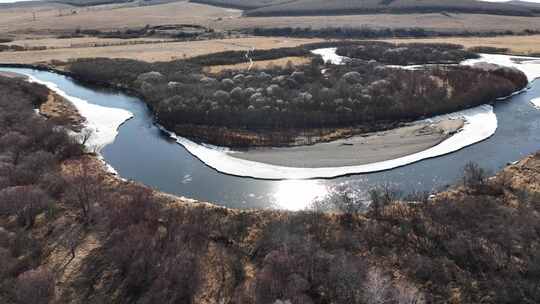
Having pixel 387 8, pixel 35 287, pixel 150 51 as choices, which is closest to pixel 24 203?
pixel 35 287

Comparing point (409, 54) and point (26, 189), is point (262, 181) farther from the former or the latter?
point (409, 54)

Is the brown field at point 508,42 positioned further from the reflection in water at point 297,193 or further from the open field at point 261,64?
the reflection in water at point 297,193

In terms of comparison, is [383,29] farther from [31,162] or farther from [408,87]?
[31,162]

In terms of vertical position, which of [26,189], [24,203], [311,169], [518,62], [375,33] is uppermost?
[375,33]

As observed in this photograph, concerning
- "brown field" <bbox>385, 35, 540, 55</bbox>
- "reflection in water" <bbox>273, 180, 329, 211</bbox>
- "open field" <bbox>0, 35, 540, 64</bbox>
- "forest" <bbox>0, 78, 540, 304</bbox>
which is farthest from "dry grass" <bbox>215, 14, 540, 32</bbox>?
"forest" <bbox>0, 78, 540, 304</bbox>

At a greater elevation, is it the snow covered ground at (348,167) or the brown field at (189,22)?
the brown field at (189,22)

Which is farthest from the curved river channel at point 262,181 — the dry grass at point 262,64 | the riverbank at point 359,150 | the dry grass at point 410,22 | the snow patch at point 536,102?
the dry grass at point 410,22

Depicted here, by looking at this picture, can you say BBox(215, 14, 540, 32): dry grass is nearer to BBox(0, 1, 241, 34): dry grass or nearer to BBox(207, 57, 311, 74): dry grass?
BBox(0, 1, 241, 34): dry grass
